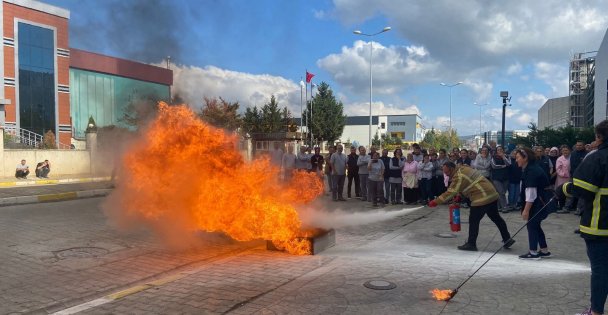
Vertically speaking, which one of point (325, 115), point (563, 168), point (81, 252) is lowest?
point (81, 252)

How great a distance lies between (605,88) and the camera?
37406 mm

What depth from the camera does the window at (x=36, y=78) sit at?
34.0 m

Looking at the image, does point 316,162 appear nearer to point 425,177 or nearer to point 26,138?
point 425,177

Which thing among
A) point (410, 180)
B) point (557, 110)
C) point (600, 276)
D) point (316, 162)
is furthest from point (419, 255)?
point (557, 110)

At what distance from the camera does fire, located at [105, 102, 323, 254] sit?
261 inches

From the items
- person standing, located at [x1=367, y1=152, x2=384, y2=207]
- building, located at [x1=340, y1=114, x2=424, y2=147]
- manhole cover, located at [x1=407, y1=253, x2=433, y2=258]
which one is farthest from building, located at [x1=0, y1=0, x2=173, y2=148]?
building, located at [x1=340, y1=114, x2=424, y2=147]

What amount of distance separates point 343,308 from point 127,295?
8.29 feet

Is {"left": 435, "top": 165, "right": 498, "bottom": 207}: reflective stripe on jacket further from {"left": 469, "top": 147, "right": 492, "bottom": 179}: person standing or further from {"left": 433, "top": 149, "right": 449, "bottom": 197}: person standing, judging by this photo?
{"left": 433, "top": 149, "right": 449, "bottom": 197}: person standing

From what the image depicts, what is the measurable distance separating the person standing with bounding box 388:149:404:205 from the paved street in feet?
14.5

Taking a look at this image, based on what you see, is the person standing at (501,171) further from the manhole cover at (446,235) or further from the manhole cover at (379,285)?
the manhole cover at (379,285)

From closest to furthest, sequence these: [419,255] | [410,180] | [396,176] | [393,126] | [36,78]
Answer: [419,255] → [410,180] → [396,176] → [36,78] → [393,126]

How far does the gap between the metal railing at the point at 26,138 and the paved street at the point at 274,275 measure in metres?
20.9

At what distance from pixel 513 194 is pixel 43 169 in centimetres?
2249

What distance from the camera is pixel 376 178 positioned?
12.7 meters
